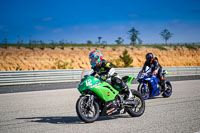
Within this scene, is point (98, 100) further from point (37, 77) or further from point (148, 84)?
point (37, 77)

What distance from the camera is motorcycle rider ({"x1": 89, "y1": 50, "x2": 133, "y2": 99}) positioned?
19.9ft

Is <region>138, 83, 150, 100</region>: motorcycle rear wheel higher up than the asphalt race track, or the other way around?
<region>138, 83, 150, 100</region>: motorcycle rear wheel

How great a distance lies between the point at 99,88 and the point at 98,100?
0.37 meters

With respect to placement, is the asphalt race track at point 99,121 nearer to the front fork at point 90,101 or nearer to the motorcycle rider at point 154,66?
the front fork at point 90,101

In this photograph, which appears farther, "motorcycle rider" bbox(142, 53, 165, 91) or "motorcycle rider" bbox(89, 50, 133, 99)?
"motorcycle rider" bbox(142, 53, 165, 91)

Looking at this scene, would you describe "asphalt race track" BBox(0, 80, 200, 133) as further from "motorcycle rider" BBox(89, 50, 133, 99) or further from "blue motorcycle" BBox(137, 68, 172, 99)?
"blue motorcycle" BBox(137, 68, 172, 99)

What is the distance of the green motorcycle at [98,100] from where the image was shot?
5699 millimetres

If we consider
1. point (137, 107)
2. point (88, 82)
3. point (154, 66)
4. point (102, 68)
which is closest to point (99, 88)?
point (88, 82)

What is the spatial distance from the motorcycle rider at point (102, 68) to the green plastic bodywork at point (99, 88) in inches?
6.9

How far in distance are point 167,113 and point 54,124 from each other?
3.18 meters

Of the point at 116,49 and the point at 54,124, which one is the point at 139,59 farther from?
the point at 54,124

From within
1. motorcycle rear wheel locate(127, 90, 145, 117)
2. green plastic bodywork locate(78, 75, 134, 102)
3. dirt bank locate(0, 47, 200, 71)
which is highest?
dirt bank locate(0, 47, 200, 71)

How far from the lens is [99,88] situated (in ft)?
19.2

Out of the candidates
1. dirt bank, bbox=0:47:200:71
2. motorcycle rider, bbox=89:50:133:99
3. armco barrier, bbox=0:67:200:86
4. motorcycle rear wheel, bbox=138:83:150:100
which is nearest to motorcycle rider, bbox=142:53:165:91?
motorcycle rear wheel, bbox=138:83:150:100
